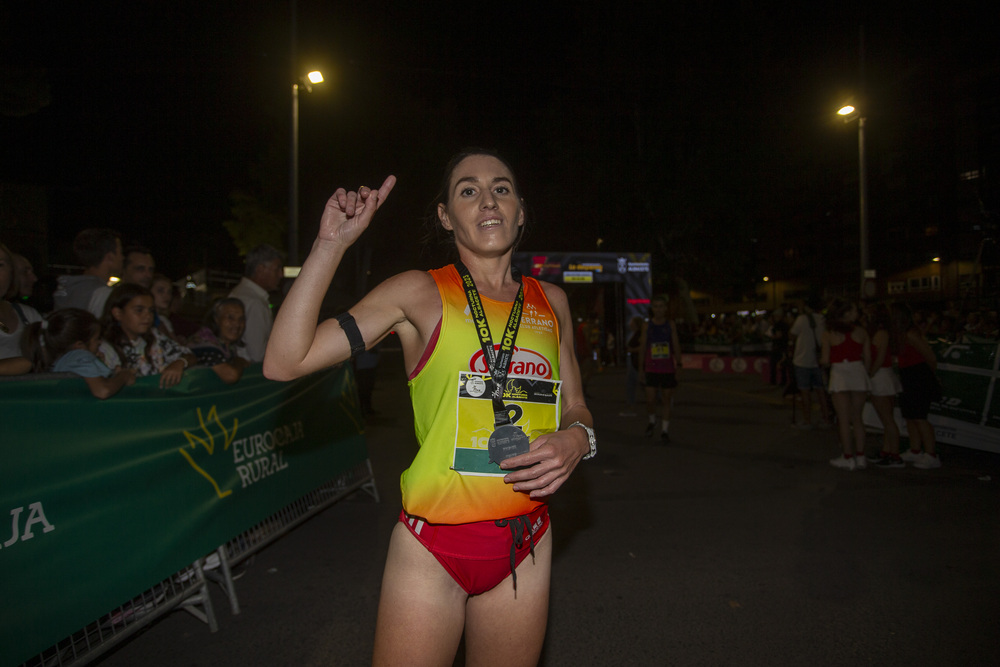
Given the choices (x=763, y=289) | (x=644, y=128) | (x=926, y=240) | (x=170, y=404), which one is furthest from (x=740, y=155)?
(x=763, y=289)

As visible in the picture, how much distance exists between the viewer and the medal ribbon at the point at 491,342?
168 centimetres

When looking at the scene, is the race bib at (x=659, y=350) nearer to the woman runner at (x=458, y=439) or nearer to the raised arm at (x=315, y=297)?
the woman runner at (x=458, y=439)

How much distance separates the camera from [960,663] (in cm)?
298

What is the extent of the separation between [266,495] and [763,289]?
249ft

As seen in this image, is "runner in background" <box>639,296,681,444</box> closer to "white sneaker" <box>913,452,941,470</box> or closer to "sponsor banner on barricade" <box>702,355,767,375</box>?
"white sneaker" <box>913,452,941,470</box>

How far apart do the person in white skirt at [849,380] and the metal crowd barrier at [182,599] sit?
571cm

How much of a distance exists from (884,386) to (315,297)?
7532 mm

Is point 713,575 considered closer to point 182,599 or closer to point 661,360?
point 182,599

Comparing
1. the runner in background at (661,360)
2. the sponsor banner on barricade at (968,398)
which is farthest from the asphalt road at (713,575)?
the runner in background at (661,360)

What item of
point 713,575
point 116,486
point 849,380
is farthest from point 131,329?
point 849,380

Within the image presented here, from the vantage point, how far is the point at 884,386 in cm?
711

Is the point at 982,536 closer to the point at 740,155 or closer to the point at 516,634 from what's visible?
the point at 516,634

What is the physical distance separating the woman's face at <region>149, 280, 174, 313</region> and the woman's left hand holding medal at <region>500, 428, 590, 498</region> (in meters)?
4.93

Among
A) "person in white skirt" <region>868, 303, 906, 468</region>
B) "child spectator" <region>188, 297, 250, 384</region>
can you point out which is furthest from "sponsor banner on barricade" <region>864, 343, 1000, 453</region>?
"child spectator" <region>188, 297, 250, 384</region>
